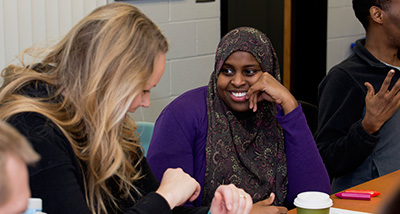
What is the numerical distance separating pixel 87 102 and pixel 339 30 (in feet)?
9.87

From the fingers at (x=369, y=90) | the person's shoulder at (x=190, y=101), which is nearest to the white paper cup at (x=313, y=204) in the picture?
the person's shoulder at (x=190, y=101)

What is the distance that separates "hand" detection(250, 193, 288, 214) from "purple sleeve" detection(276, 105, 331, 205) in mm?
141

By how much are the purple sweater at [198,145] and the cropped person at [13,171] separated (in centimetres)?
122

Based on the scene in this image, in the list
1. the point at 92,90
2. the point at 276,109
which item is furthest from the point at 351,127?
the point at 92,90

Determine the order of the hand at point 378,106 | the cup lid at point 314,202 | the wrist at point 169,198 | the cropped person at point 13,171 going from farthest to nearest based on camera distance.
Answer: the hand at point 378,106 → the cup lid at point 314,202 → the wrist at point 169,198 → the cropped person at point 13,171

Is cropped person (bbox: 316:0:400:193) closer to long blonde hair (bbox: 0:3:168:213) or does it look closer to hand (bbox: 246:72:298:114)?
hand (bbox: 246:72:298:114)

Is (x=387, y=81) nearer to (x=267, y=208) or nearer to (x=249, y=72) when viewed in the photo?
(x=249, y=72)

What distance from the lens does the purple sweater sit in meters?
1.91

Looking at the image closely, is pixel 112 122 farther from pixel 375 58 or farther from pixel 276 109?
pixel 375 58

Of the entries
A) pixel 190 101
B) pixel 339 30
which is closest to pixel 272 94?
pixel 190 101

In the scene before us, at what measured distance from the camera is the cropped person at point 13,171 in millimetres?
627

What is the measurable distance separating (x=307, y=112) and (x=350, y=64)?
0.30m

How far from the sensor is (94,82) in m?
1.30

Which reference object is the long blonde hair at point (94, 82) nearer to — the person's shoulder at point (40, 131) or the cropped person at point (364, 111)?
the person's shoulder at point (40, 131)
